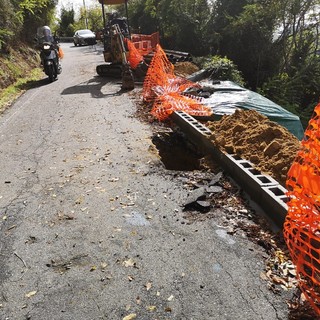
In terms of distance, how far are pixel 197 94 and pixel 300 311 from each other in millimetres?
6854

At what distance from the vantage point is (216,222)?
379 cm

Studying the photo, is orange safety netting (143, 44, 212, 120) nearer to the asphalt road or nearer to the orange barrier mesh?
the orange barrier mesh

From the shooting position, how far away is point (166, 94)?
903cm

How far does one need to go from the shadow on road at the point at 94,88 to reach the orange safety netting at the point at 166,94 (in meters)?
1.27

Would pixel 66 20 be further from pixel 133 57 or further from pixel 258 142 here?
pixel 258 142

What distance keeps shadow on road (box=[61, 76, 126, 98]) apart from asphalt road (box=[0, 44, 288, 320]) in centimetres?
483

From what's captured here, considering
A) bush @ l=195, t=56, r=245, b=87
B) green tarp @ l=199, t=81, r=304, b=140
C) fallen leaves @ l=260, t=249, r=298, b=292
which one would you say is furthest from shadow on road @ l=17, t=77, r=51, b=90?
fallen leaves @ l=260, t=249, r=298, b=292

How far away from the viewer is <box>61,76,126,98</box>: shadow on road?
1084 centimetres

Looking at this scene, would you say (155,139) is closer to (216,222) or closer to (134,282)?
(216,222)

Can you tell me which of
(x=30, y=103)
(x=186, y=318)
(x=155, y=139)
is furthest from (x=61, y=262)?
(x=30, y=103)

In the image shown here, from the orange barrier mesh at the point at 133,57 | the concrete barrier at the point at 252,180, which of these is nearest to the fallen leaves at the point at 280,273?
the concrete barrier at the point at 252,180

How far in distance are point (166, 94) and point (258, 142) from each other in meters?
4.31

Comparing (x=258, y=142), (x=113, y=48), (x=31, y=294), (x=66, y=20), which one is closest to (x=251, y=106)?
(x=258, y=142)

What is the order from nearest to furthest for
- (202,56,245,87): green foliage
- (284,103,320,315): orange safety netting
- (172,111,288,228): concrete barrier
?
(284,103,320,315): orange safety netting
(172,111,288,228): concrete barrier
(202,56,245,87): green foliage
